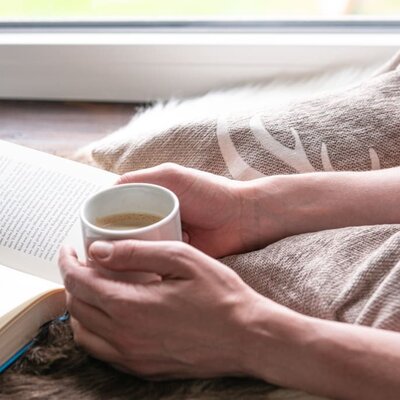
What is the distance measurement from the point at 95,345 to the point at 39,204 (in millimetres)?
279

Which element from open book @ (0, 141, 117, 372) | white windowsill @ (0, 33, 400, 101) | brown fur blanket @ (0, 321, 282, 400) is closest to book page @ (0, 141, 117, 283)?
open book @ (0, 141, 117, 372)

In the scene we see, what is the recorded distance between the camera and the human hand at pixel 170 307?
0.56 meters

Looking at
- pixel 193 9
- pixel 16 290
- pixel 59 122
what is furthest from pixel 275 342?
pixel 193 9

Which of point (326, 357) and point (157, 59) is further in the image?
point (157, 59)

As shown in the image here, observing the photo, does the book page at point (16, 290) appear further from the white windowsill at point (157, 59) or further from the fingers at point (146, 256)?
the white windowsill at point (157, 59)

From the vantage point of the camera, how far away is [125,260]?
56 cm

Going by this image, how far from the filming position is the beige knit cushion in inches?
25.6

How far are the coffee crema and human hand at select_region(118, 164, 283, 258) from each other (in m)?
0.08

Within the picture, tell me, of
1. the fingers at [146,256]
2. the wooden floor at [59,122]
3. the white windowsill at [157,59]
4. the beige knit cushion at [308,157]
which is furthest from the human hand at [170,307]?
the white windowsill at [157,59]

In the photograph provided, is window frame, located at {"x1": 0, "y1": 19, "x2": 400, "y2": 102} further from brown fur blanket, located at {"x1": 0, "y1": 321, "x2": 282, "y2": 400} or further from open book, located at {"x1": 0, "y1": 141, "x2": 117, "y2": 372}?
brown fur blanket, located at {"x1": 0, "y1": 321, "x2": 282, "y2": 400}

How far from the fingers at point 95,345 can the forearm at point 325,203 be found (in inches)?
9.3

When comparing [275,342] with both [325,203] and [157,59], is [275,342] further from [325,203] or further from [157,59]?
[157,59]

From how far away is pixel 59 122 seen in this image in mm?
1266

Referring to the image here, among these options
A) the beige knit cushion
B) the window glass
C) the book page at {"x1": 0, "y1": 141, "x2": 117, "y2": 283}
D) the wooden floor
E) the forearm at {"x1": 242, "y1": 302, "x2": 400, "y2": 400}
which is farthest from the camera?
the window glass
